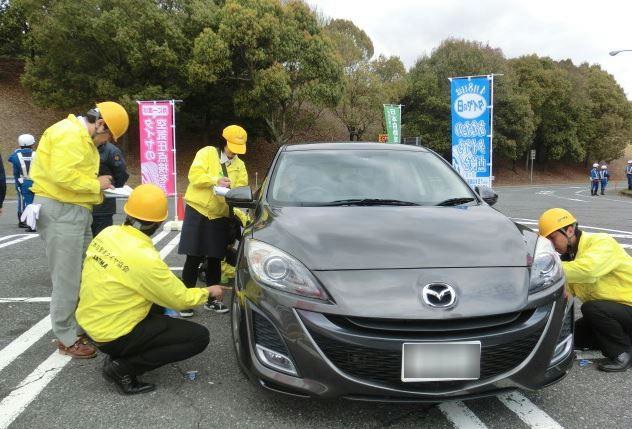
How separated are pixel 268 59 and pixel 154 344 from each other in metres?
26.4

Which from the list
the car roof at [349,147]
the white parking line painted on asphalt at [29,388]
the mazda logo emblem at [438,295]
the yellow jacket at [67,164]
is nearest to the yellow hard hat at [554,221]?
the car roof at [349,147]

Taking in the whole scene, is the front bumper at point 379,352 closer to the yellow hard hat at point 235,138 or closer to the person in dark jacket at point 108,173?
the yellow hard hat at point 235,138

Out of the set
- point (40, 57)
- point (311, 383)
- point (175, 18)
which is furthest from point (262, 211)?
point (40, 57)

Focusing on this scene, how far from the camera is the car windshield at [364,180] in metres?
3.26

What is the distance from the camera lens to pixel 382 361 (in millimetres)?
2117

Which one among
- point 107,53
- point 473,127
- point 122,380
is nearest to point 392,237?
point 122,380

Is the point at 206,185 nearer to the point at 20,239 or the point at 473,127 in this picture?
the point at 20,239

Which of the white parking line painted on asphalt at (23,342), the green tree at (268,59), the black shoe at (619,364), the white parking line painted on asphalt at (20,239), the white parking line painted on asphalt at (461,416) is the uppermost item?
the green tree at (268,59)

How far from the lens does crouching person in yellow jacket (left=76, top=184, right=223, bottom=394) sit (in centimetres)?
273

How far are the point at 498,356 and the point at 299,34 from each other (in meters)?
28.2

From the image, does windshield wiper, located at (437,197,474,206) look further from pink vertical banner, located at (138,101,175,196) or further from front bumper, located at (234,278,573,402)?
pink vertical banner, located at (138,101,175,196)

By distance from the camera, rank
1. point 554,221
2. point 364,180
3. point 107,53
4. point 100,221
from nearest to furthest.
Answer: point 554,221 → point 364,180 → point 100,221 → point 107,53

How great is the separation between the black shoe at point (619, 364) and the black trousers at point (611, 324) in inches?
1.3

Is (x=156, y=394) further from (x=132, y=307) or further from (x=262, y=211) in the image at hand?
(x=262, y=211)
